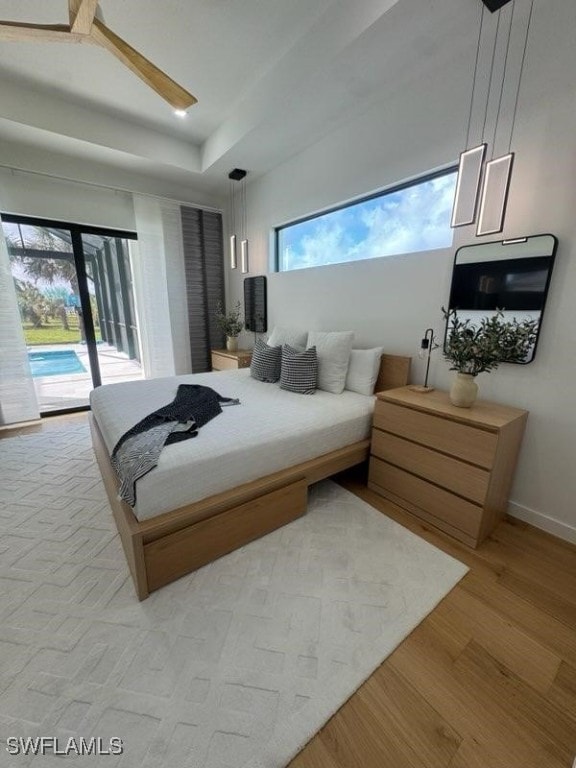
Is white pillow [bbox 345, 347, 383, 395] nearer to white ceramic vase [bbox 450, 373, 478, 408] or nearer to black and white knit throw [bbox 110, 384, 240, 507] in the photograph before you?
white ceramic vase [bbox 450, 373, 478, 408]

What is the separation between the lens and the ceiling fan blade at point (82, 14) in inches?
46.5

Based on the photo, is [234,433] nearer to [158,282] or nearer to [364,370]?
[364,370]

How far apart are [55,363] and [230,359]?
2157 millimetres

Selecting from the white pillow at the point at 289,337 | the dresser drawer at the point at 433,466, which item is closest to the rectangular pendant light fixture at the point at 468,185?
the dresser drawer at the point at 433,466

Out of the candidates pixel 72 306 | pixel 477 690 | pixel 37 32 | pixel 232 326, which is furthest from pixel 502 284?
pixel 72 306

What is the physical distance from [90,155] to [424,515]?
174 inches

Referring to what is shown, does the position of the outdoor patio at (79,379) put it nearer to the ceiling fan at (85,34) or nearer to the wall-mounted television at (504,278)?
the ceiling fan at (85,34)

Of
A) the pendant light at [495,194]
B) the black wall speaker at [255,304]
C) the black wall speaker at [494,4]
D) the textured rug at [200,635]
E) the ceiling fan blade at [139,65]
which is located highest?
the black wall speaker at [494,4]

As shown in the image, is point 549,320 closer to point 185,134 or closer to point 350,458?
point 350,458

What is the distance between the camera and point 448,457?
5.57 feet

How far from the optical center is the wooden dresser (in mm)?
1587

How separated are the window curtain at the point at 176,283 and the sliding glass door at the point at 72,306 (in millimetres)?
282

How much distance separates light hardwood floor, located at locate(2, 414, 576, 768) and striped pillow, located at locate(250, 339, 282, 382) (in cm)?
193

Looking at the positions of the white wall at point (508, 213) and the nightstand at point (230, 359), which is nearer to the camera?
the white wall at point (508, 213)
